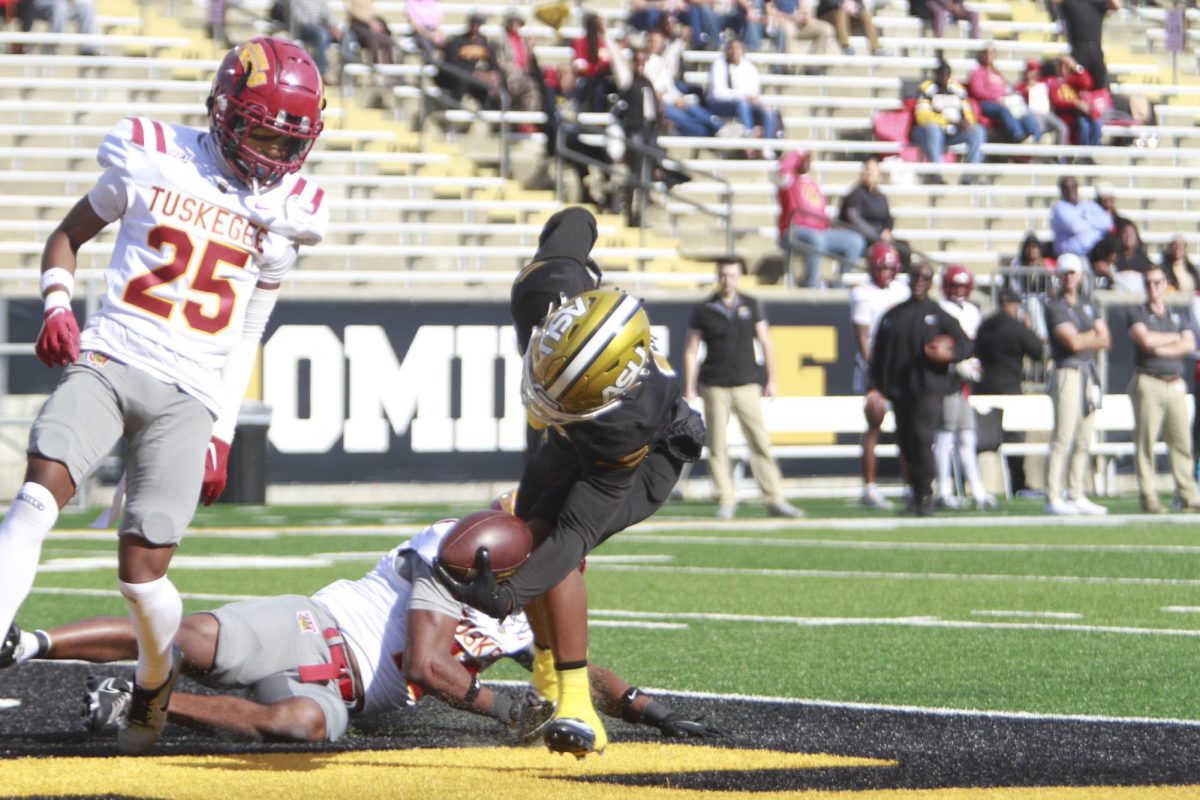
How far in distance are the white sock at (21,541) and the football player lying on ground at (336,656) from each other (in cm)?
48

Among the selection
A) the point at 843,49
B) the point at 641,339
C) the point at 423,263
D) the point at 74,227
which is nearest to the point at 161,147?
the point at 74,227

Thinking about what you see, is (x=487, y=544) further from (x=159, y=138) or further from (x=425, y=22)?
(x=425, y=22)

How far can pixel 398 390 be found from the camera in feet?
57.5

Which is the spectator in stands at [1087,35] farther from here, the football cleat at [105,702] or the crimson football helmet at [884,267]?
the football cleat at [105,702]

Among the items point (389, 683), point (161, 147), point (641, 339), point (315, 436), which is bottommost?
point (315, 436)

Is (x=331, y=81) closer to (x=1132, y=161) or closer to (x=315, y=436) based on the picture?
(x=315, y=436)

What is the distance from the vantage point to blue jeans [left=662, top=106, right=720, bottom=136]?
71.3 ft

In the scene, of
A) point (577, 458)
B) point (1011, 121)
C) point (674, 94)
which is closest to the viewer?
point (577, 458)

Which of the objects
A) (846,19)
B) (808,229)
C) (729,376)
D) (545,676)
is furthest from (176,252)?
(846,19)

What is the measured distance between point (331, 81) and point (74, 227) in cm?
1505

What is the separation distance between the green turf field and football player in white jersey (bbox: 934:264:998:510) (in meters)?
0.86

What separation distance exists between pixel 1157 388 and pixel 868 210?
18.4ft

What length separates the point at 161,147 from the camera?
5.79 meters

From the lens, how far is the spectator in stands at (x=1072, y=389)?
51.0 feet
